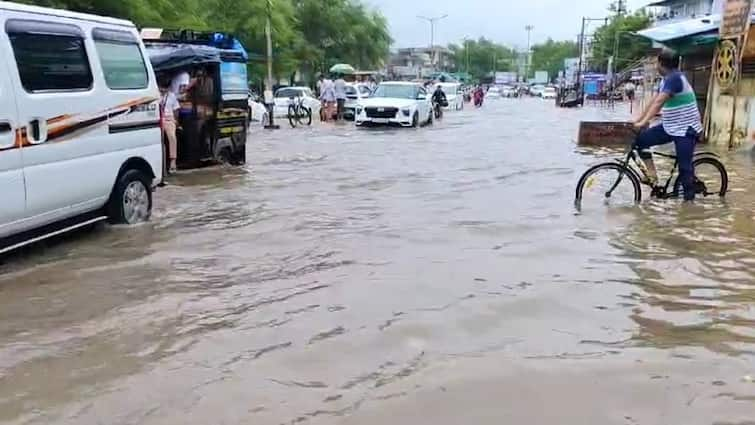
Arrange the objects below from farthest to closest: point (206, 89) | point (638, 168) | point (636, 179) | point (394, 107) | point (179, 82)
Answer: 1. point (394, 107)
2. point (206, 89)
3. point (179, 82)
4. point (638, 168)
5. point (636, 179)

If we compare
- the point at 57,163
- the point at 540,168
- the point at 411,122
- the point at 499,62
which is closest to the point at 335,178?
the point at 540,168

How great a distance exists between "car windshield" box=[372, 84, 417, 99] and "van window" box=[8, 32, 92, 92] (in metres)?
19.5

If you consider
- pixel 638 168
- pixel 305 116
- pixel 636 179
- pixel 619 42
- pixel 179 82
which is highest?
pixel 619 42

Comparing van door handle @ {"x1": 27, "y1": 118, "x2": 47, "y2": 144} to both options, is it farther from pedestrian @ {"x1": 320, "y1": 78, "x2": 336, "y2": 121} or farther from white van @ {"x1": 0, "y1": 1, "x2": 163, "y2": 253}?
pedestrian @ {"x1": 320, "y1": 78, "x2": 336, "y2": 121}

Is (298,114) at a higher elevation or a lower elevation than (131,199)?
lower

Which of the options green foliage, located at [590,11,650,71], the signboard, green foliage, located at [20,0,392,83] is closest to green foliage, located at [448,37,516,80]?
green foliage, located at [590,11,650,71]

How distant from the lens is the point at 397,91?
2677cm

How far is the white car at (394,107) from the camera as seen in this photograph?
25172 millimetres

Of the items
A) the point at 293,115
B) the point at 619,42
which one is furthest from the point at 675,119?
the point at 619,42

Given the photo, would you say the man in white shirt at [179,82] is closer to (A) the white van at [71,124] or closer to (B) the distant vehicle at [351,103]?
(A) the white van at [71,124]

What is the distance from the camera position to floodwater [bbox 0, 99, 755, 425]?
4137 millimetres

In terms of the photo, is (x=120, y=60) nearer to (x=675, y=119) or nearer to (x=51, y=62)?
(x=51, y=62)

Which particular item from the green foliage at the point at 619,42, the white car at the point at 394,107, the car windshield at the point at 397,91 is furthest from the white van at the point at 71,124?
the green foliage at the point at 619,42

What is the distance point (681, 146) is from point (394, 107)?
16069mm
